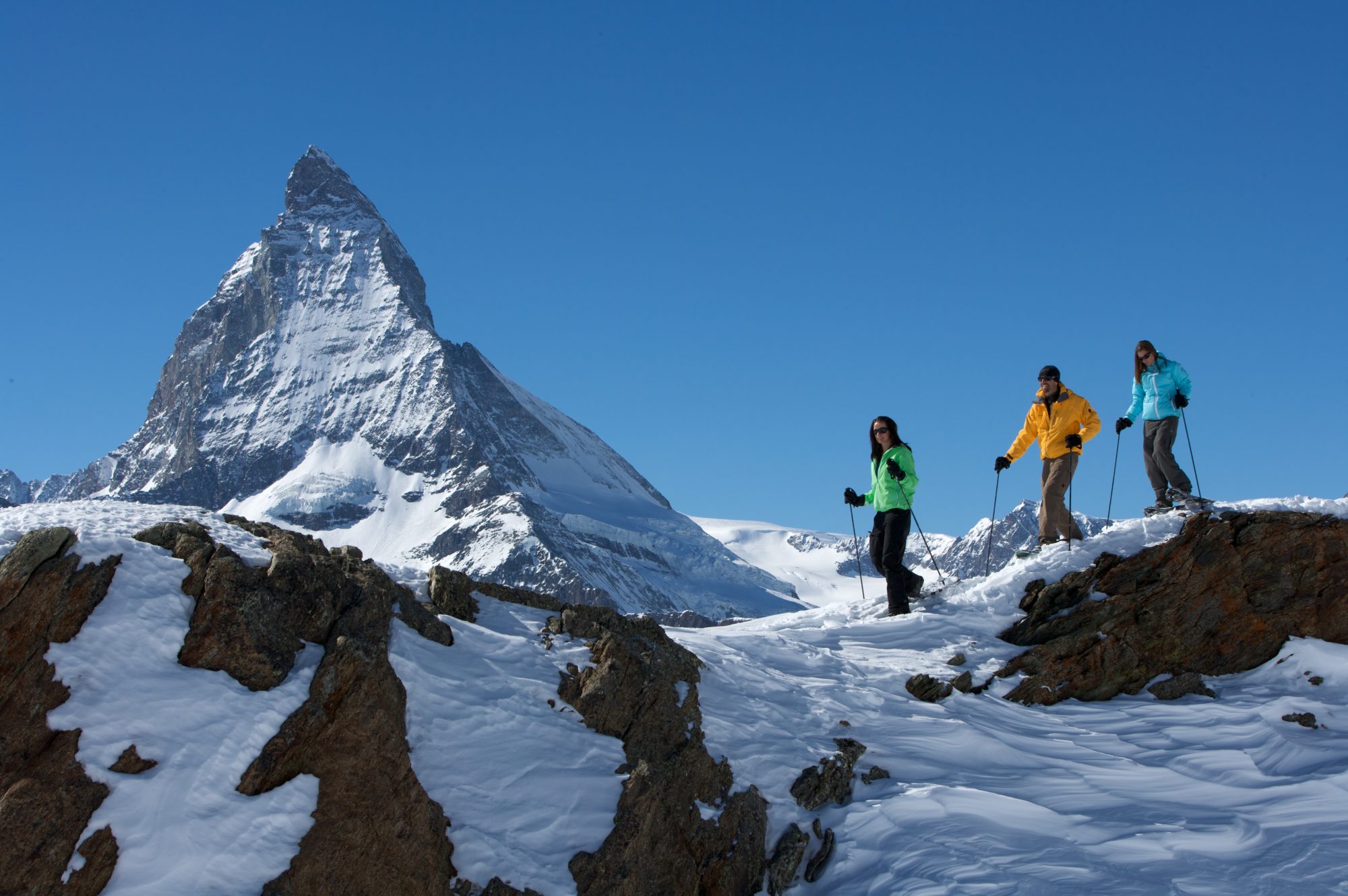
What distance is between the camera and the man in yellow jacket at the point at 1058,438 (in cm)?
1473

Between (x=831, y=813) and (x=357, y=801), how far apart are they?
3.93m

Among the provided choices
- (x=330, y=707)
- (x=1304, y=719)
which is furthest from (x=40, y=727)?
(x=1304, y=719)

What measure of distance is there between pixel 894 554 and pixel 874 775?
473 centimetres

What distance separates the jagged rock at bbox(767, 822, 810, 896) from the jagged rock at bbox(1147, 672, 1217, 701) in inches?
215

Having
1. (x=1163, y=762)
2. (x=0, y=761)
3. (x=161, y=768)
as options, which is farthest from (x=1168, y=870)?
(x=0, y=761)

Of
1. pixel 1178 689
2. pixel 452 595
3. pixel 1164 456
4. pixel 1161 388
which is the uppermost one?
pixel 1161 388

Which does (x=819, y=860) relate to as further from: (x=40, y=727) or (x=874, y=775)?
(x=40, y=727)

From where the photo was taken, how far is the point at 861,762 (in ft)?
→ 32.7

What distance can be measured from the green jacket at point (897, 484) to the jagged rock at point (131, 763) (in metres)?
9.16

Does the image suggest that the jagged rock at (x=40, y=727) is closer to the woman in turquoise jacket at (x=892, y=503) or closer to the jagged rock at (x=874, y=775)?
the jagged rock at (x=874, y=775)

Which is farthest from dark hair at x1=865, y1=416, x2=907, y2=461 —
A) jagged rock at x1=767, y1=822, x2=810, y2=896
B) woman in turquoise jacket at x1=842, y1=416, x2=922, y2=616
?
jagged rock at x1=767, y1=822, x2=810, y2=896

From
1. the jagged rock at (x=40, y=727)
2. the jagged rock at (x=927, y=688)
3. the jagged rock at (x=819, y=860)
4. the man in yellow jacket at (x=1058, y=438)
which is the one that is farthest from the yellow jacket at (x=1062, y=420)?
the jagged rock at (x=40, y=727)

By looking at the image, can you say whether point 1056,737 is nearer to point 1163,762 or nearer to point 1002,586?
point 1163,762

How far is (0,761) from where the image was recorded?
23.6ft
